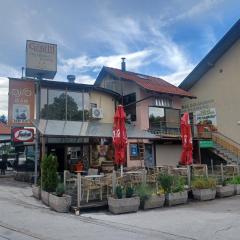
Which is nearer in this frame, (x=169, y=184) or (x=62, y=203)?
(x=62, y=203)

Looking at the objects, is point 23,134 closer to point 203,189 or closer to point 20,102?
point 20,102

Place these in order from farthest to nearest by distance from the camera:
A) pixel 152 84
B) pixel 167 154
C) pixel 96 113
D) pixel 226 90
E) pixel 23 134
→ pixel 152 84
pixel 226 90
pixel 167 154
pixel 96 113
pixel 23 134

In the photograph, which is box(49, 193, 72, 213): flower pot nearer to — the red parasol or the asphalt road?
the asphalt road

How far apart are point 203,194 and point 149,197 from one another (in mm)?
2813

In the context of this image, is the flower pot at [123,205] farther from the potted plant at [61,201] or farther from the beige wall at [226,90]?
the beige wall at [226,90]

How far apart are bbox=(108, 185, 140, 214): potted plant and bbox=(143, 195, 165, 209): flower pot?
462 mm

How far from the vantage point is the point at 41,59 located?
2211cm

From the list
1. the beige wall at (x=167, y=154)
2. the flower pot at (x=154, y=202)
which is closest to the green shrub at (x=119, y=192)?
the flower pot at (x=154, y=202)

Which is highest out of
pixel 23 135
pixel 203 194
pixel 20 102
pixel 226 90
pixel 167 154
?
pixel 226 90

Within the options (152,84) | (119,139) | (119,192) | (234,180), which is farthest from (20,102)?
(152,84)

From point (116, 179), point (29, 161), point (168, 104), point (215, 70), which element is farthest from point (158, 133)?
point (116, 179)

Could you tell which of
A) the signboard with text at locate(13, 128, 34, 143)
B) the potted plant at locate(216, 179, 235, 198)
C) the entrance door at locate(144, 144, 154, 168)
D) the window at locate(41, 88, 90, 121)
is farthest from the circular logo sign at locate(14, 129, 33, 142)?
the entrance door at locate(144, 144, 154, 168)

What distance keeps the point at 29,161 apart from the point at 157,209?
13106 mm

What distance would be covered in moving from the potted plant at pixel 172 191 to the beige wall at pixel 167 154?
12877 mm
